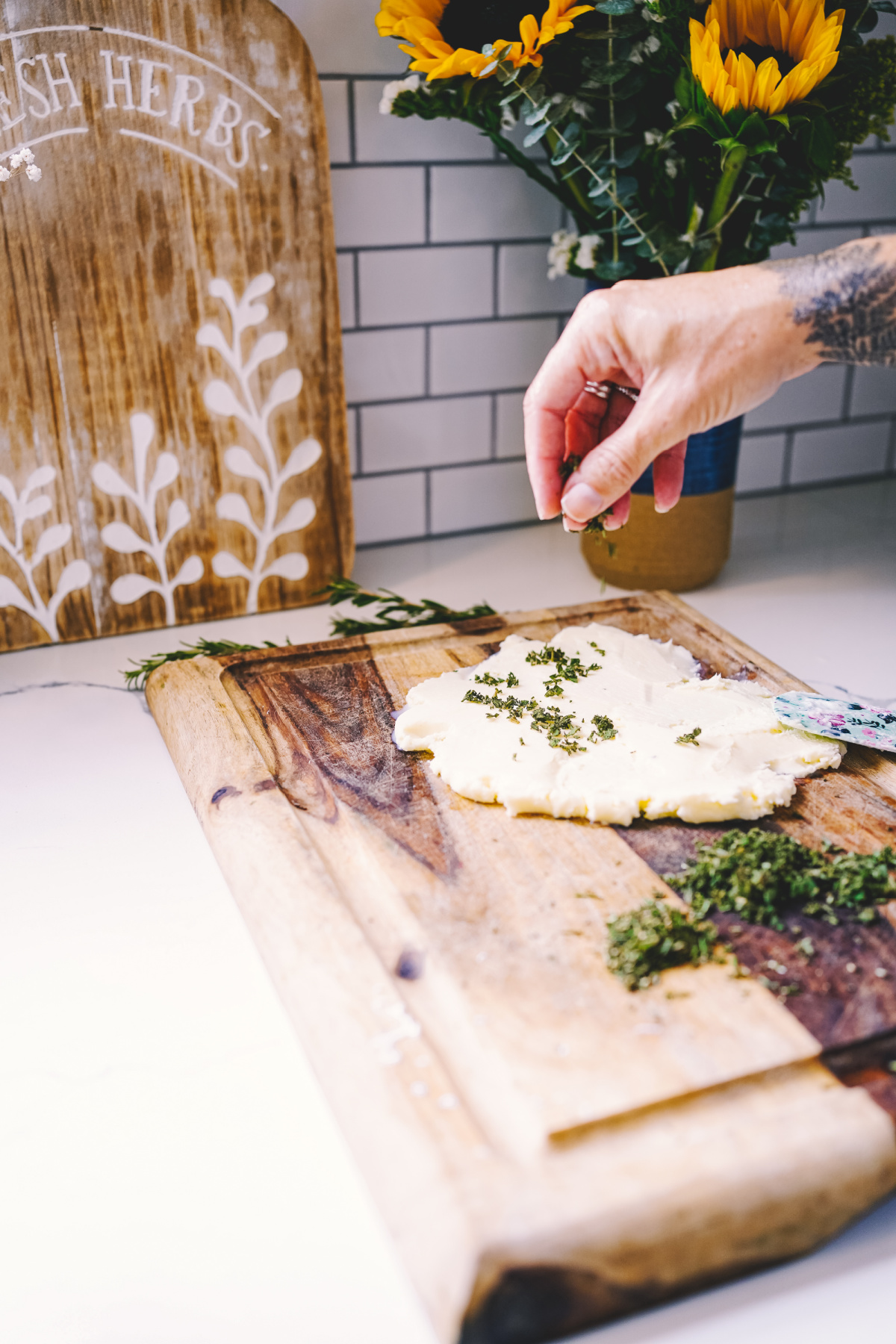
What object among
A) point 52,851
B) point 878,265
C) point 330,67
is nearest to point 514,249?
point 330,67

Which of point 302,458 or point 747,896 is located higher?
point 302,458

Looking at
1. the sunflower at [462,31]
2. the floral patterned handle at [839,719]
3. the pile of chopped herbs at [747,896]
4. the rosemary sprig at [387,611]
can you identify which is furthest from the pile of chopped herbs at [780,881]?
the sunflower at [462,31]

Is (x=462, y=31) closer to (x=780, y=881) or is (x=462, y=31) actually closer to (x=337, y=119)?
(x=337, y=119)

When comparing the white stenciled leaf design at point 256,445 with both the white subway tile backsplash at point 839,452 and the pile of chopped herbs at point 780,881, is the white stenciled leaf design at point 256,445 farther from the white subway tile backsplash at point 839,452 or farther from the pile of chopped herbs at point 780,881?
the white subway tile backsplash at point 839,452

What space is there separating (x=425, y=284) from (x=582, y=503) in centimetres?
58

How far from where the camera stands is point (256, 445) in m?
1.14

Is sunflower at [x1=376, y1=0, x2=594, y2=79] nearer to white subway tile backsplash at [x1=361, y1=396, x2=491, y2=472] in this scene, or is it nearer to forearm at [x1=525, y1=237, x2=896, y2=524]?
forearm at [x1=525, y1=237, x2=896, y2=524]

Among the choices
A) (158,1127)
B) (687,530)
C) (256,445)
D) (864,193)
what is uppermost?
(864,193)

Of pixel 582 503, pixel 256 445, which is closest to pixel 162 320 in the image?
pixel 256 445

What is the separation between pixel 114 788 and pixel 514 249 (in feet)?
2.75

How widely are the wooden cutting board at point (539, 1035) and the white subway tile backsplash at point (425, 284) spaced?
24.5 inches

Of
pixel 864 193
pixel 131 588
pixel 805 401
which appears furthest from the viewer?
pixel 805 401

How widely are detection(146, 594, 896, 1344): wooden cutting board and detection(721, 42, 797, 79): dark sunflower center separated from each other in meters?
0.60

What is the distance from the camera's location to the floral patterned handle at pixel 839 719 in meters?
0.85
